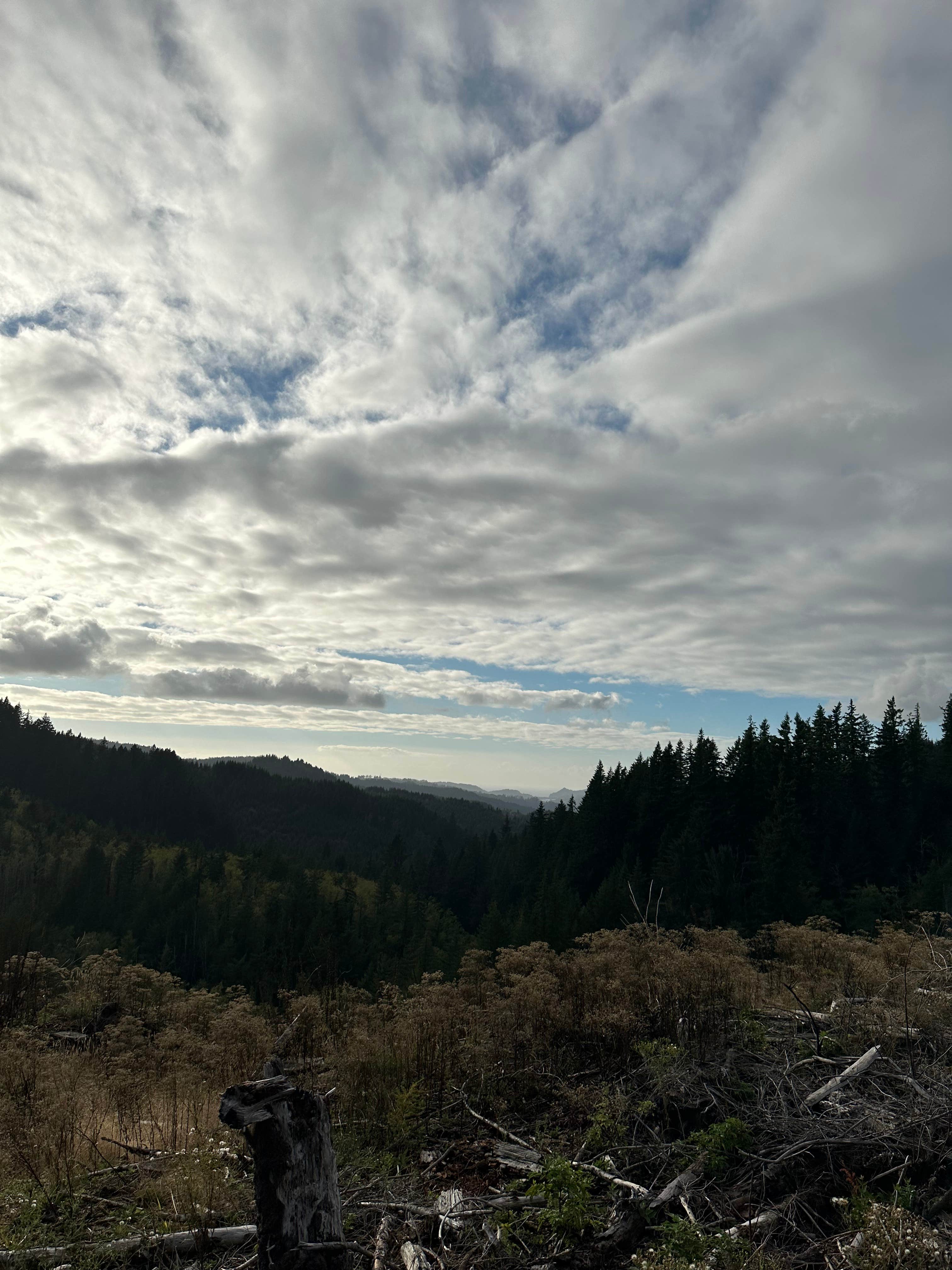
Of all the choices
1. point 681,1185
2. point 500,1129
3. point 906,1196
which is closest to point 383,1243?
point 500,1129

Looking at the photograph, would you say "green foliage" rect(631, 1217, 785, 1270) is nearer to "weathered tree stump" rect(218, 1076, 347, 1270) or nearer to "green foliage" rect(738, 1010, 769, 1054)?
"weathered tree stump" rect(218, 1076, 347, 1270)

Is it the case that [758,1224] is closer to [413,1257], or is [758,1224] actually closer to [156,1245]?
[413,1257]

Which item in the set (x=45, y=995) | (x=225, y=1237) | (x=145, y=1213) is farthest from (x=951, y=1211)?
(x=45, y=995)

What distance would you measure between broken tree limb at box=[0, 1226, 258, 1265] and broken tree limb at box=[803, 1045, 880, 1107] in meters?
4.68

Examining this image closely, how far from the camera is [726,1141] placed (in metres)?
5.44

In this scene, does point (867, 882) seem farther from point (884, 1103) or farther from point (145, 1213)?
point (145, 1213)

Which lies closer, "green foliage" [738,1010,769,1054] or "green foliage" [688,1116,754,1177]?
"green foliage" [688,1116,754,1177]

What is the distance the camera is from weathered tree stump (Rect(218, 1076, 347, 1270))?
11.6 feet

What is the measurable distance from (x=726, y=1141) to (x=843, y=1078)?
4.55 ft

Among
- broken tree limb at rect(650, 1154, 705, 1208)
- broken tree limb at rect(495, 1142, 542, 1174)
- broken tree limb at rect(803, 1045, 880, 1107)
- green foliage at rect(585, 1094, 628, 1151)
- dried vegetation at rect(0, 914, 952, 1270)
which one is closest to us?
dried vegetation at rect(0, 914, 952, 1270)

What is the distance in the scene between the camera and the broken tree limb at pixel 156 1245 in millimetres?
4754

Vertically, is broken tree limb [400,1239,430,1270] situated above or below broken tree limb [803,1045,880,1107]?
below

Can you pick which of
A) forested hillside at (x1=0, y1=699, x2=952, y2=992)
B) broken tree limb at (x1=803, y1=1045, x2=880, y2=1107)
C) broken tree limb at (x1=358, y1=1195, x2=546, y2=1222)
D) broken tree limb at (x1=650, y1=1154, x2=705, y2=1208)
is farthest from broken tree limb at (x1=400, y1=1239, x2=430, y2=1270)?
forested hillside at (x1=0, y1=699, x2=952, y2=992)

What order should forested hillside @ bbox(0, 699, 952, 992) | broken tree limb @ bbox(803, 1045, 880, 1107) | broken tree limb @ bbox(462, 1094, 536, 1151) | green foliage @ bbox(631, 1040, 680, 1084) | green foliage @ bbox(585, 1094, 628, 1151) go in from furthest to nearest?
forested hillside @ bbox(0, 699, 952, 992)
green foliage @ bbox(631, 1040, 680, 1084)
broken tree limb @ bbox(462, 1094, 536, 1151)
green foliage @ bbox(585, 1094, 628, 1151)
broken tree limb @ bbox(803, 1045, 880, 1107)
